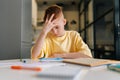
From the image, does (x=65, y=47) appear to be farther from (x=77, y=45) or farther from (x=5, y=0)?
(x=5, y=0)

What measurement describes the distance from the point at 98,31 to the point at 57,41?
2577 mm

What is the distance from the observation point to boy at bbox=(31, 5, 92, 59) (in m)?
1.20

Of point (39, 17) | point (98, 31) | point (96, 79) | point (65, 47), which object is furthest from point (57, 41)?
point (39, 17)

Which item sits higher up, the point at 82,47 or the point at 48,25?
the point at 48,25

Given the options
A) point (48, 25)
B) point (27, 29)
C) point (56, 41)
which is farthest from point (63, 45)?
point (27, 29)

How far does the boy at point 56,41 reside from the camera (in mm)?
1203

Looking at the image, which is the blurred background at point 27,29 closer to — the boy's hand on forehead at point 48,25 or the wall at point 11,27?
the wall at point 11,27

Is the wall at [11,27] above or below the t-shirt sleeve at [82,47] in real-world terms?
above

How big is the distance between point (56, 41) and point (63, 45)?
69mm

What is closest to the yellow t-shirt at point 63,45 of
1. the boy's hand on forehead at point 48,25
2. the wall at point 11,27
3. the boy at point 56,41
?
the boy at point 56,41

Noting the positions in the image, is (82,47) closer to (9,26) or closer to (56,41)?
(56,41)

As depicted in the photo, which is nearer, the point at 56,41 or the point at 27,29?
the point at 56,41

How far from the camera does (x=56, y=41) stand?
1369 mm

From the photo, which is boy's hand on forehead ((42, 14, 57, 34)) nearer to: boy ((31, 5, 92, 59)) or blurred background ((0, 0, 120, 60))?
boy ((31, 5, 92, 59))
